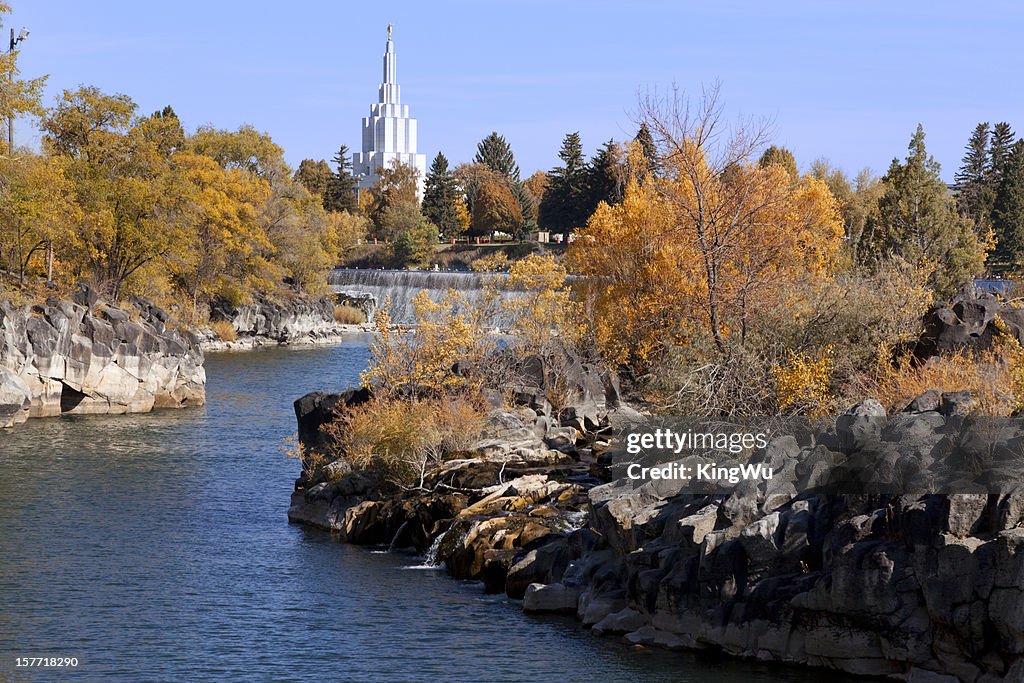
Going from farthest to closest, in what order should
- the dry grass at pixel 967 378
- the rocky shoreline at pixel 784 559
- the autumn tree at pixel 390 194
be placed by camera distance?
the autumn tree at pixel 390 194 → the dry grass at pixel 967 378 → the rocky shoreline at pixel 784 559

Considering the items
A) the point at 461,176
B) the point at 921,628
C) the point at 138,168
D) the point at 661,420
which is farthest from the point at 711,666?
the point at 461,176

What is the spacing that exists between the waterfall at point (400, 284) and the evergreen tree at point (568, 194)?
18.5 m

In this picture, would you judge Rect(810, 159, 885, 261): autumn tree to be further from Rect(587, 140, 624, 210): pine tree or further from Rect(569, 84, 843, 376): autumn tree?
Rect(569, 84, 843, 376): autumn tree

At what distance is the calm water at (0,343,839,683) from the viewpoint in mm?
18109

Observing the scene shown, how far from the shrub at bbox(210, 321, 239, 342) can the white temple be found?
99.7 metres

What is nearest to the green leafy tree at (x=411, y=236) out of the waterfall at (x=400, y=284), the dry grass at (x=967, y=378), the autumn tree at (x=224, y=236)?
the waterfall at (x=400, y=284)

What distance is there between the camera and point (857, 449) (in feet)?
61.9

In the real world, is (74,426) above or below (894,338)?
below

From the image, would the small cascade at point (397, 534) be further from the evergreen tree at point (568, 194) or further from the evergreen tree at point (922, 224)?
the evergreen tree at point (568, 194)

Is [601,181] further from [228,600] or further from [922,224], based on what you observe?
[228,600]

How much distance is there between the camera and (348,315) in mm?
90875

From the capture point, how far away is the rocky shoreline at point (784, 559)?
16.0m

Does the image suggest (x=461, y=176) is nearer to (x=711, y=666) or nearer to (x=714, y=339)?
(x=714, y=339)

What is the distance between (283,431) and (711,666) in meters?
25.8
